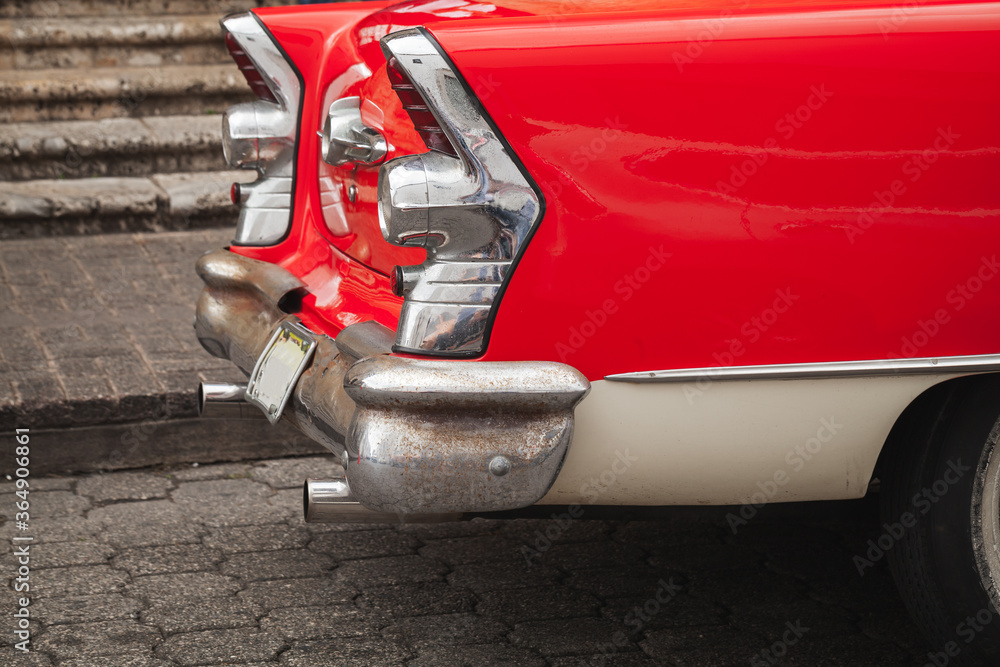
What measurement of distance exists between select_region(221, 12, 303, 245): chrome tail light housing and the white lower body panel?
48.1 inches

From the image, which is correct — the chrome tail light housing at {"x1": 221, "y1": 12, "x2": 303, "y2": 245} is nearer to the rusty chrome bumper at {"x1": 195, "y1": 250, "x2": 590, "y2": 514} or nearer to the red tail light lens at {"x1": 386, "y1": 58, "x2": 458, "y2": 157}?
the red tail light lens at {"x1": 386, "y1": 58, "x2": 458, "y2": 157}

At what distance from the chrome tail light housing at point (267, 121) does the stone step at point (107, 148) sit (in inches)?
137

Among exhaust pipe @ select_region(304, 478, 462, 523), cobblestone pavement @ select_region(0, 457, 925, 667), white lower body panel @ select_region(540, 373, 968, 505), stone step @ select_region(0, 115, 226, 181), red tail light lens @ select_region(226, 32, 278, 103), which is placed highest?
red tail light lens @ select_region(226, 32, 278, 103)

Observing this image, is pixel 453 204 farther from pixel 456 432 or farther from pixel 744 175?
pixel 744 175

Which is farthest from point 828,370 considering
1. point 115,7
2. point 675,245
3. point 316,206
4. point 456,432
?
point 115,7

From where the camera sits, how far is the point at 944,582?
2111mm

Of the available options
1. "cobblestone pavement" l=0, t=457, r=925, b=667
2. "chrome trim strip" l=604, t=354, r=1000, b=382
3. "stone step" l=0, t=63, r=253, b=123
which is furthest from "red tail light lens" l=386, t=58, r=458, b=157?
"stone step" l=0, t=63, r=253, b=123

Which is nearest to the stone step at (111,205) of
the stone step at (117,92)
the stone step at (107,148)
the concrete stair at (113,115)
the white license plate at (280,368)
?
the concrete stair at (113,115)

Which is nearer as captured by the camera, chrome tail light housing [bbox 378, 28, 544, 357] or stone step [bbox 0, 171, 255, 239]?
chrome tail light housing [bbox 378, 28, 544, 357]

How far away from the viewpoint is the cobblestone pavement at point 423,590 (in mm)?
2424

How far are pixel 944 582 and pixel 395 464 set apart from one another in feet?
3.59

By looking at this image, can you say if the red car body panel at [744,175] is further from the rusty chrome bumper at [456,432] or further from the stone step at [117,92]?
the stone step at [117,92]

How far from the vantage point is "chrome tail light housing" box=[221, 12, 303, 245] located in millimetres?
2707

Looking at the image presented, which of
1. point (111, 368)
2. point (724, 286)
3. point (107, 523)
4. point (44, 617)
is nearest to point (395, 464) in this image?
point (724, 286)
